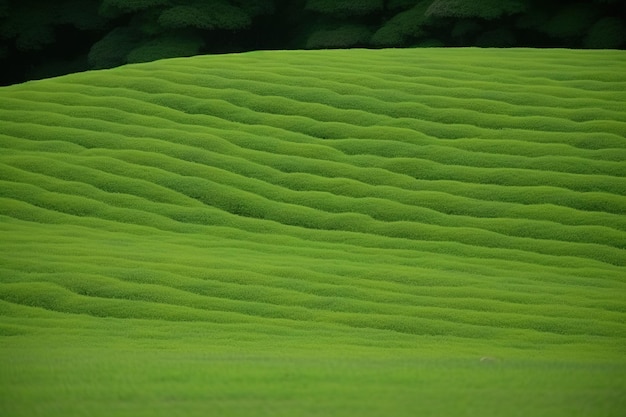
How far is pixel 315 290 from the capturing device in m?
7.32

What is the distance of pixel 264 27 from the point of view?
24828 mm

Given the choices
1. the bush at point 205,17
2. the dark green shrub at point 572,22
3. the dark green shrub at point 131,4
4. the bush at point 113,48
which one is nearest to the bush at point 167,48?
the bush at point 205,17

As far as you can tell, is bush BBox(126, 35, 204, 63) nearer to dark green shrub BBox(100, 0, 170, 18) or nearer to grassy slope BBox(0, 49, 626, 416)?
dark green shrub BBox(100, 0, 170, 18)

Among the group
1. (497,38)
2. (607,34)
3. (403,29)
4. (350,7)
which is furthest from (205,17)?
(607,34)

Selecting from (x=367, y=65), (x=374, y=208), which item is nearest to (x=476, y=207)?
(x=374, y=208)

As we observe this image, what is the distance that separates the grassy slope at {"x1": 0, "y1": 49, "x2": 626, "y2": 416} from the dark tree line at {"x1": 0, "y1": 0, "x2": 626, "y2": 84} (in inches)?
314

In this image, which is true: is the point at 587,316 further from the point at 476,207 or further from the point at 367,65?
the point at 367,65

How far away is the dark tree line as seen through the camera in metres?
19.9

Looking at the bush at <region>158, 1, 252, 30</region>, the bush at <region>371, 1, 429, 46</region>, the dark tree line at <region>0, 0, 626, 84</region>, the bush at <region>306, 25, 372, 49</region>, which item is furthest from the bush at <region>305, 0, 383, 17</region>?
the bush at <region>158, 1, 252, 30</region>

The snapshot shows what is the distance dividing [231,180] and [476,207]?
250 centimetres

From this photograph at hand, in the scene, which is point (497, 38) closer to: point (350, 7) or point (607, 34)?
Result: point (607, 34)

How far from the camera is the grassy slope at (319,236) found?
4355 millimetres

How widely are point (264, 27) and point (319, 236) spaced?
17.2 meters

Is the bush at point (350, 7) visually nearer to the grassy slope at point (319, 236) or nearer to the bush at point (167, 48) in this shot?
the bush at point (167, 48)
